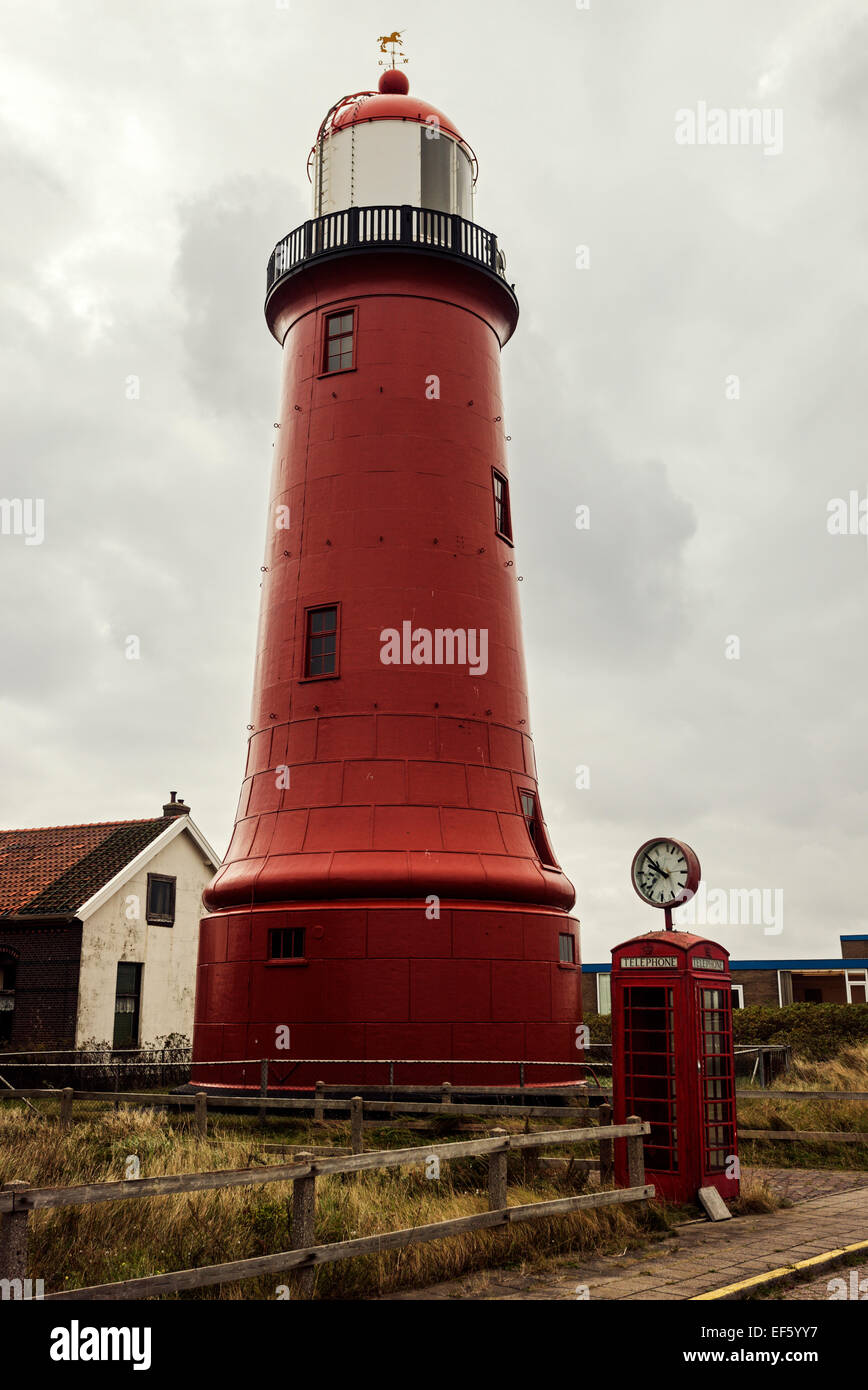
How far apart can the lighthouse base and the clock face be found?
580 centimetres

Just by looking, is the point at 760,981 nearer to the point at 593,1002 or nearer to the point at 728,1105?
the point at 593,1002

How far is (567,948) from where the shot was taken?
770 inches

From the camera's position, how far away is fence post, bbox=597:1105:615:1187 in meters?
10.9

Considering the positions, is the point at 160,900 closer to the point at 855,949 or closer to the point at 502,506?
the point at 502,506

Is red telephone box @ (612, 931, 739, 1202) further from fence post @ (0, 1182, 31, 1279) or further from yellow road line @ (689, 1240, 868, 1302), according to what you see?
fence post @ (0, 1182, 31, 1279)

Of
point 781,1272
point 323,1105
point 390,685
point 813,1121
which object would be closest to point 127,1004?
point 390,685

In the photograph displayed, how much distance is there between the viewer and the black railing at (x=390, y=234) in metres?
20.9

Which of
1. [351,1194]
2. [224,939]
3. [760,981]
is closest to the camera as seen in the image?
[351,1194]

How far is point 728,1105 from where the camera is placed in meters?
11.6

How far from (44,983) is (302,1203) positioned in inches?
873

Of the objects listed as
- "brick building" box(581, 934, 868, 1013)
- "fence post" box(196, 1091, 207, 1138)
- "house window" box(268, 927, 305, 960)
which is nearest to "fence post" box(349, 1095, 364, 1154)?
"fence post" box(196, 1091, 207, 1138)
